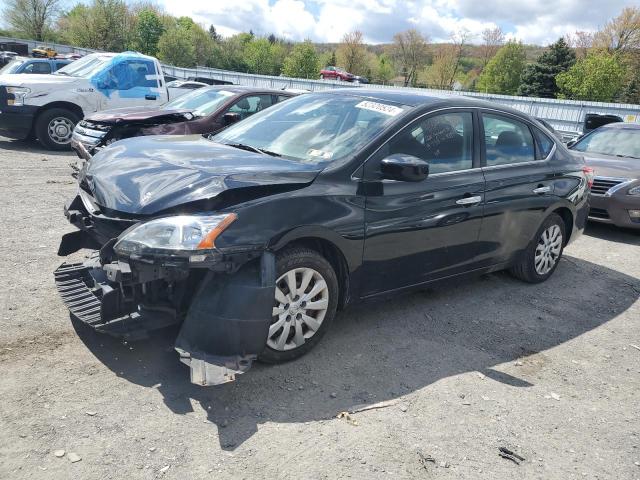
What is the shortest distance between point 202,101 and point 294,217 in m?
6.66

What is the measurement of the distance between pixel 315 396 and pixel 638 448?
6.17 feet

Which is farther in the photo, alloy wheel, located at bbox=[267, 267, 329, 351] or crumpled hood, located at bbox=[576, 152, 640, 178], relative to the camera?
crumpled hood, located at bbox=[576, 152, 640, 178]

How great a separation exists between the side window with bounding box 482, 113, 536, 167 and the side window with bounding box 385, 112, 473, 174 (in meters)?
0.26

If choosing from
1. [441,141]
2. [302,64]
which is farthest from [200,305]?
[302,64]

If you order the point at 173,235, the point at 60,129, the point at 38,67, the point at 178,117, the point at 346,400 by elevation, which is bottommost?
the point at 346,400

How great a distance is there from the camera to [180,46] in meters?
57.8

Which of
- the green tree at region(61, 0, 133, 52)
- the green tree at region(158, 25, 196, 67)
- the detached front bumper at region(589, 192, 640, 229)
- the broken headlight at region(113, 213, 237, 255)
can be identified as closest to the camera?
the broken headlight at region(113, 213, 237, 255)

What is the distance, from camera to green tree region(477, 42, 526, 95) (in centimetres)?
5322

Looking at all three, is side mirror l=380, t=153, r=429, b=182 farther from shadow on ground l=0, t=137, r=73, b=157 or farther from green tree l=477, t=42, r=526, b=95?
green tree l=477, t=42, r=526, b=95

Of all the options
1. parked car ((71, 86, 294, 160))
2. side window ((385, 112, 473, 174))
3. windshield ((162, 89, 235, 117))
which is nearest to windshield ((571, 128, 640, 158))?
parked car ((71, 86, 294, 160))

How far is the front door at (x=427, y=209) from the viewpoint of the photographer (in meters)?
3.90

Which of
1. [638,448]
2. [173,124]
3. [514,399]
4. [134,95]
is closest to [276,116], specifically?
[514,399]

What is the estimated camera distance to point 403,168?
3672 mm

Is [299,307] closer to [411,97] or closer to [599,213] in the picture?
[411,97]
